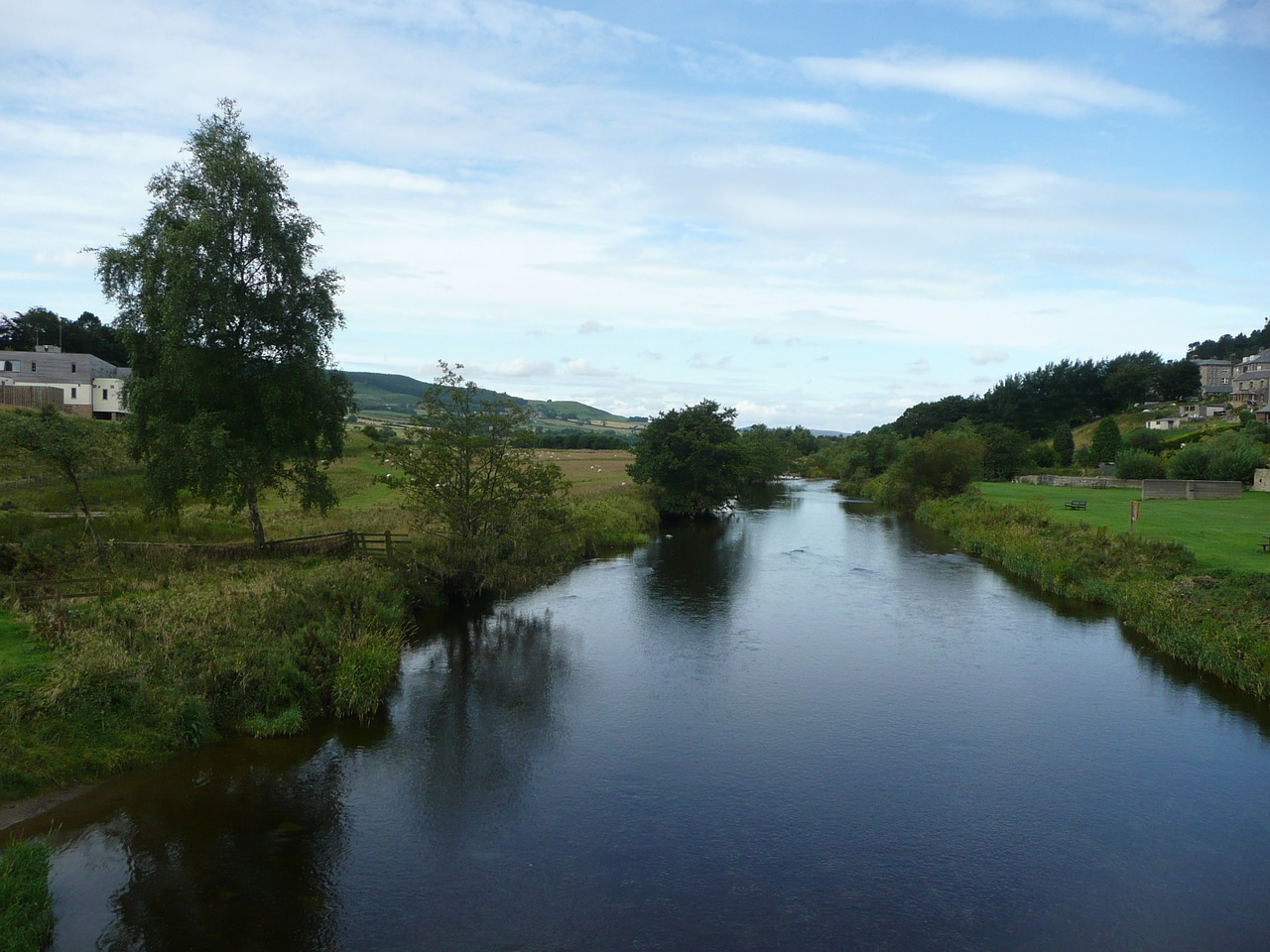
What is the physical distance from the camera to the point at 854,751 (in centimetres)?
1866

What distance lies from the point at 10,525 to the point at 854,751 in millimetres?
29852

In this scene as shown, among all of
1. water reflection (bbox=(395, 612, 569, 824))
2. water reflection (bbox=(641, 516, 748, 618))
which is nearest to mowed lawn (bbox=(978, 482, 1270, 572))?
water reflection (bbox=(641, 516, 748, 618))

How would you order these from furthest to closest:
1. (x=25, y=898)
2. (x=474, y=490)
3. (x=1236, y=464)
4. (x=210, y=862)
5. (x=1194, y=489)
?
(x=1236, y=464)
(x=1194, y=489)
(x=474, y=490)
(x=210, y=862)
(x=25, y=898)

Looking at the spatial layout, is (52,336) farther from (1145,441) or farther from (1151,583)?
(1145,441)

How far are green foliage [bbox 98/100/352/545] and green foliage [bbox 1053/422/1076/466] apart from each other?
97499 mm

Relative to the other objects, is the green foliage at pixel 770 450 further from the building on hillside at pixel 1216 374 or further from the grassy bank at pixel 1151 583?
the building on hillside at pixel 1216 374

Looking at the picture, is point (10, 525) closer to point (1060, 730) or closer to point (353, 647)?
point (353, 647)

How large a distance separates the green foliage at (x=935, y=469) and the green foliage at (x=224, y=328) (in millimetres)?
56347

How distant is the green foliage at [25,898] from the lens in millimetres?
10602

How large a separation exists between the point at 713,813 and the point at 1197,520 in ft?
131

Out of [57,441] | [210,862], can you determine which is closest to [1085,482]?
[57,441]

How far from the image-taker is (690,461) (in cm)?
6397

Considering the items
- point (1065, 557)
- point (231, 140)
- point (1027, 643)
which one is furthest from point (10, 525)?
point (1065, 557)

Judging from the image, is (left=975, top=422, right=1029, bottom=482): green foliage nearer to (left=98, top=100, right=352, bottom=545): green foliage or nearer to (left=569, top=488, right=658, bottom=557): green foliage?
(left=569, top=488, right=658, bottom=557): green foliage
